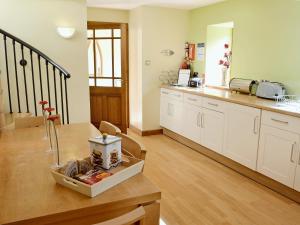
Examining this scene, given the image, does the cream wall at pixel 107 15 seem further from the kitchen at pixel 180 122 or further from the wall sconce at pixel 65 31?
the wall sconce at pixel 65 31

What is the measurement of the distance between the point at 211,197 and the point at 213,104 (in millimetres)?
1324

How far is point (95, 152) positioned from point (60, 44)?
303cm

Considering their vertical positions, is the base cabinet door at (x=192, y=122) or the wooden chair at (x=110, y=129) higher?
the wooden chair at (x=110, y=129)

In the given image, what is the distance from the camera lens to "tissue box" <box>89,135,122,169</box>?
50.5 inches

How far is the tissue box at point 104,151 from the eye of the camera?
4.21 feet

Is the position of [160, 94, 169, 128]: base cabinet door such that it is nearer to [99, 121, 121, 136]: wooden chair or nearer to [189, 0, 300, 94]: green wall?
[189, 0, 300, 94]: green wall

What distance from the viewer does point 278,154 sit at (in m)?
2.76

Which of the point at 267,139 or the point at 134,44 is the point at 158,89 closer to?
the point at 134,44

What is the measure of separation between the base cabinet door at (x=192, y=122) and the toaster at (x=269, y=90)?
893 mm

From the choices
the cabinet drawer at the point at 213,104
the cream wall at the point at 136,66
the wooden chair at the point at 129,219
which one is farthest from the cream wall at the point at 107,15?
the wooden chair at the point at 129,219

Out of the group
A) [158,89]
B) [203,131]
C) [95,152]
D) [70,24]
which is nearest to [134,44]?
[158,89]

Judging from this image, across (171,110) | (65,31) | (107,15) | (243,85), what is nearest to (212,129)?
(243,85)

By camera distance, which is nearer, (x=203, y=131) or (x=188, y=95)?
(x=203, y=131)

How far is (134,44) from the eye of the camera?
4.94 meters
